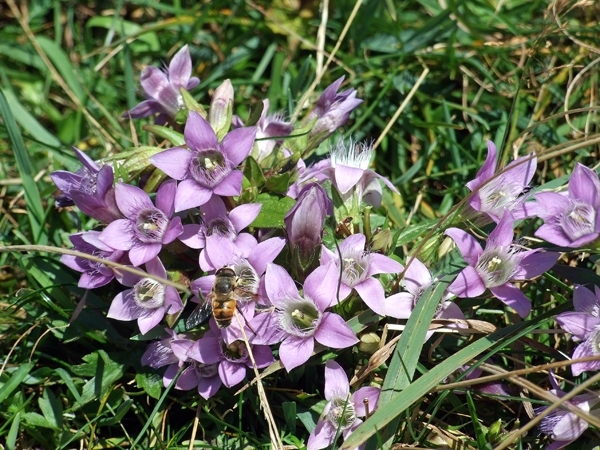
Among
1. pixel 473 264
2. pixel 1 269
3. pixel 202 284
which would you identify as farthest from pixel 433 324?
pixel 1 269

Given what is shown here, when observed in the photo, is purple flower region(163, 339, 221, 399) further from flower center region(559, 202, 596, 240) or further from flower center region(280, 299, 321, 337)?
flower center region(559, 202, 596, 240)

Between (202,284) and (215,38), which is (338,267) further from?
(215,38)

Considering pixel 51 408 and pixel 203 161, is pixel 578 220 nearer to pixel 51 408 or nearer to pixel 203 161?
pixel 203 161

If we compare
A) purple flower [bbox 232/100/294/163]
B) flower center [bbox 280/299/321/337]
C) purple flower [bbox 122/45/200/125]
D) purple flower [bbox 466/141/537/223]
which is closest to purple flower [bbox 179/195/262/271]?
flower center [bbox 280/299/321/337]

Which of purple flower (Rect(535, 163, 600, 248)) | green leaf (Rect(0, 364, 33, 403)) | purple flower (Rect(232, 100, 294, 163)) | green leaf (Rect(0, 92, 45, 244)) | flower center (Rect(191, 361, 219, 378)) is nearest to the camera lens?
purple flower (Rect(535, 163, 600, 248))

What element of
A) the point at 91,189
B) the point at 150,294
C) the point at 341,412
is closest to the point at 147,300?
the point at 150,294

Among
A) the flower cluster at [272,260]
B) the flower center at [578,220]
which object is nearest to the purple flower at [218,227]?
the flower cluster at [272,260]

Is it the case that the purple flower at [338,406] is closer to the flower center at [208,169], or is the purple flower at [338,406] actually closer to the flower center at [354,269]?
the flower center at [354,269]
